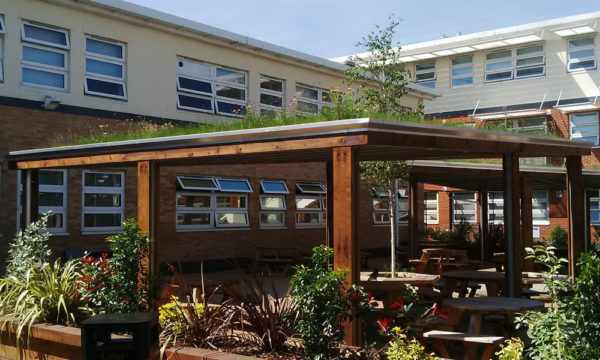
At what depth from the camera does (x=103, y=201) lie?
15.6 metres

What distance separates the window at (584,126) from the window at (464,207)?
15.4 feet

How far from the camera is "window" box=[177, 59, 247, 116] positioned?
17.6m

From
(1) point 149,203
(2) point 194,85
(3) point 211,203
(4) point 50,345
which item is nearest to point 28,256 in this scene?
(1) point 149,203

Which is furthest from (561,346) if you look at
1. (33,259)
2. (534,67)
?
(534,67)

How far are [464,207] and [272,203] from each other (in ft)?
37.0

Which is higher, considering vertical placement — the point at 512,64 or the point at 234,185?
the point at 512,64

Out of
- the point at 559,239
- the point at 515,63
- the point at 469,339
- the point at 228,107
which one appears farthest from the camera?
the point at 515,63

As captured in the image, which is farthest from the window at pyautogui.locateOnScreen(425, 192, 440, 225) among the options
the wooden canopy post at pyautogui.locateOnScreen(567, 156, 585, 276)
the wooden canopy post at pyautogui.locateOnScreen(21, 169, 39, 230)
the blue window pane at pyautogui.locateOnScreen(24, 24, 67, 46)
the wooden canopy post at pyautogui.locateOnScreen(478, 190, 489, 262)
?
the wooden canopy post at pyautogui.locateOnScreen(21, 169, 39, 230)

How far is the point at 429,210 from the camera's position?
93.8ft

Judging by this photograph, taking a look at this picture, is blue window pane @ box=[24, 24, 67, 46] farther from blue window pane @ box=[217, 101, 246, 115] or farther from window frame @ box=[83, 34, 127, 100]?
blue window pane @ box=[217, 101, 246, 115]

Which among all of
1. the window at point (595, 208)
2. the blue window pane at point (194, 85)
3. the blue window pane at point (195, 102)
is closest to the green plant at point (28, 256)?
the blue window pane at point (195, 102)

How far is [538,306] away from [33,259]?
20.4 ft

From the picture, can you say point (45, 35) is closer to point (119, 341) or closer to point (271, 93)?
point (271, 93)

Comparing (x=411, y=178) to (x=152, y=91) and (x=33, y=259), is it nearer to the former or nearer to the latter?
(x=152, y=91)
